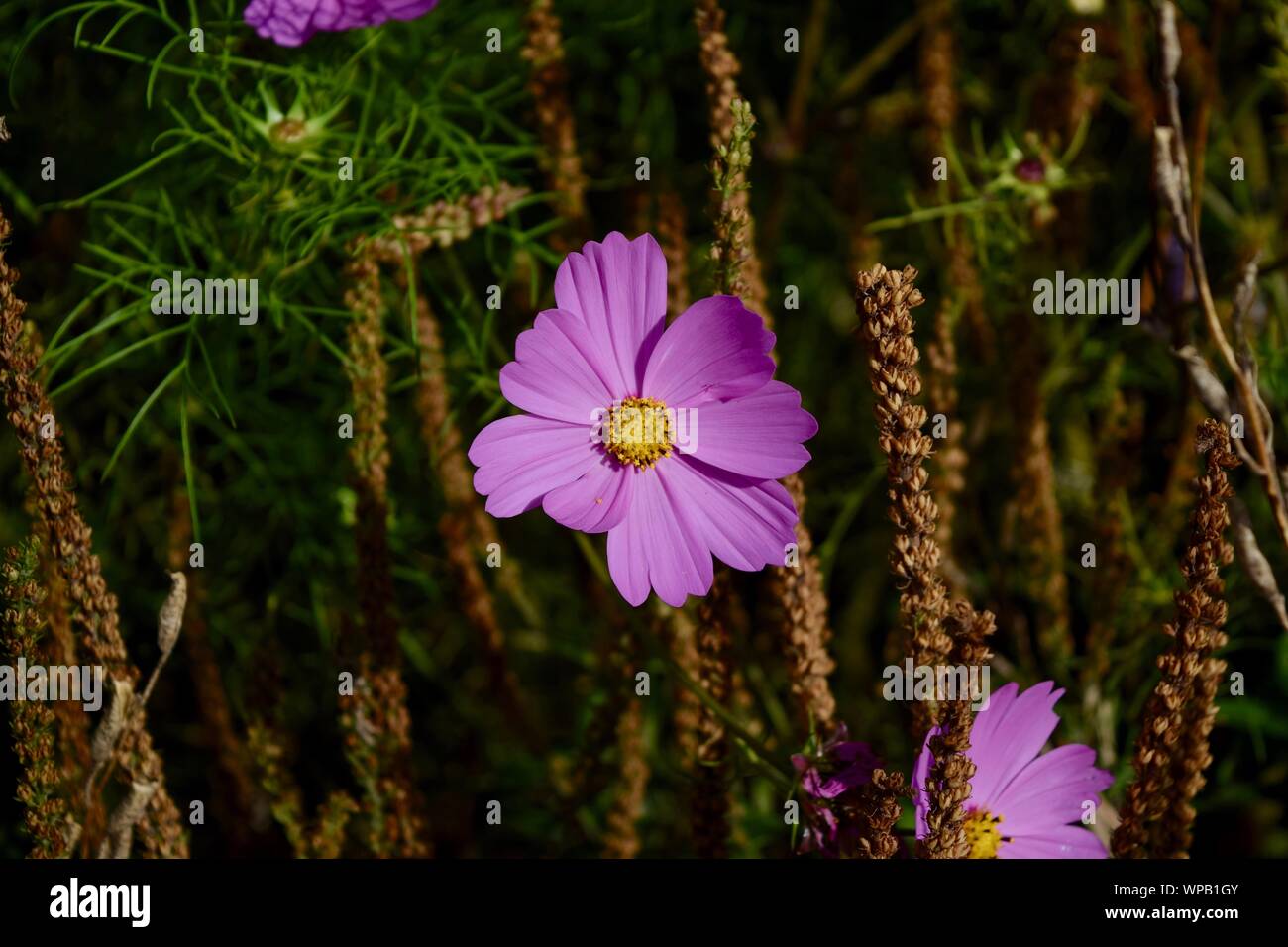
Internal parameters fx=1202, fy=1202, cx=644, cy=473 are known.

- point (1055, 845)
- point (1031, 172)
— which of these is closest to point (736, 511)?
point (1055, 845)

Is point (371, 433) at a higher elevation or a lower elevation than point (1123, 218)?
lower

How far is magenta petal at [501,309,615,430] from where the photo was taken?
0.66m

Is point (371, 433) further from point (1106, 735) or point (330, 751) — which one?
point (1106, 735)

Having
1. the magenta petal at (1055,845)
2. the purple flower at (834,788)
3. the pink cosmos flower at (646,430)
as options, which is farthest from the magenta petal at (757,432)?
the magenta petal at (1055,845)

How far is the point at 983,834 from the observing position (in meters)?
0.71

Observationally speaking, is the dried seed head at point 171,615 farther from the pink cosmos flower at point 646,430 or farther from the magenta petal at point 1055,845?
the magenta petal at point 1055,845

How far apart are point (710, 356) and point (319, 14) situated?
341 mm

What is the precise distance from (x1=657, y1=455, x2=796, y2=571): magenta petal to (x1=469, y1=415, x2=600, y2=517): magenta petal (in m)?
0.06

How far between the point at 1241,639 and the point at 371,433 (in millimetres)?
662

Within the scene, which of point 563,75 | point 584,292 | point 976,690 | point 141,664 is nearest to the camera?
point 976,690

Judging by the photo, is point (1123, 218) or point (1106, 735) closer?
point (1106, 735)

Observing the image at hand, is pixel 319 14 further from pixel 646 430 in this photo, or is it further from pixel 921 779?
pixel 921 779

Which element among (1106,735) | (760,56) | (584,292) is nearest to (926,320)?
(760,56)
